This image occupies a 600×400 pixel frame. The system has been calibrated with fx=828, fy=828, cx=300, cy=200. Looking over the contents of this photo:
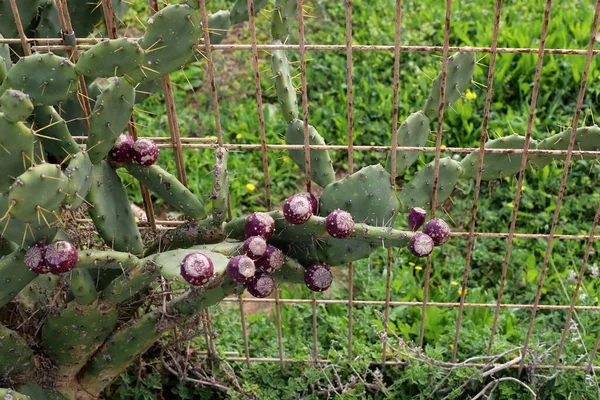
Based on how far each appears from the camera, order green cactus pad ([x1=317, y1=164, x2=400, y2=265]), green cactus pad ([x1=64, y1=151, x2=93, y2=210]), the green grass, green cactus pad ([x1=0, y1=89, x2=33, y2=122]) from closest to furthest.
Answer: green cactus pad ([x1=0, y1=89, x2=33, y2=122])
green cactus pad ([x1=64, y1=151, x2=93, y2=210])
green cactus pad ([x1=317, y1=164, x2=400, y2=265])
the green grass

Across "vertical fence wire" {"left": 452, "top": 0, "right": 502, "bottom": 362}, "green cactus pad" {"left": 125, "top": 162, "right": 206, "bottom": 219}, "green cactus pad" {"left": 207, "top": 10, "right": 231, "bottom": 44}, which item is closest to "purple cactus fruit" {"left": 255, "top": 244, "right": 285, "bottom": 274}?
"green cactus pad" {"left": 125, "top": 162, "right": 206, "bottom": 219}

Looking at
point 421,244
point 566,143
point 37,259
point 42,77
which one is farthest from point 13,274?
point 566,143

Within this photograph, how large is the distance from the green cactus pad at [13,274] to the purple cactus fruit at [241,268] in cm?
57

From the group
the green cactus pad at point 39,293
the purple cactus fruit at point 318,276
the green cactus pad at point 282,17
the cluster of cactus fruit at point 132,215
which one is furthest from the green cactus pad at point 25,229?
the green cactus pad at point 282,17

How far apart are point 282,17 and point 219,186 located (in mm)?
576

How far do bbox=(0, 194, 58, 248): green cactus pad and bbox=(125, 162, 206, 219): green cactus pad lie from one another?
334 millimetres

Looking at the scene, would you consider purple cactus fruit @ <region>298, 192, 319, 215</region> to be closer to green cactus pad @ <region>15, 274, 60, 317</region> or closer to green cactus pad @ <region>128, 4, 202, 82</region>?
green cactus pad @ <region>128, 4, 202, 82</region>

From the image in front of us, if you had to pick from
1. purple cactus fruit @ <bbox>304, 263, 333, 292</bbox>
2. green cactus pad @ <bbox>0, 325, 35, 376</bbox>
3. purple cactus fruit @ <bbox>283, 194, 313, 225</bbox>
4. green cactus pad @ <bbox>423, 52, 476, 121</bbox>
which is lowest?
green cactus pad @ <bbox>0, 325, 35, 376</bbox>

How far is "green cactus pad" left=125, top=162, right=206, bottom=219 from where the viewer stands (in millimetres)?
2463

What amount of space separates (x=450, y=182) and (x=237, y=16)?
0.87 meters

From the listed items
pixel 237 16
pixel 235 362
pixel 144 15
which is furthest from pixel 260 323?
pixel 144 15

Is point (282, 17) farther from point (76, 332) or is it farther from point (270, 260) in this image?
point (76, 332)

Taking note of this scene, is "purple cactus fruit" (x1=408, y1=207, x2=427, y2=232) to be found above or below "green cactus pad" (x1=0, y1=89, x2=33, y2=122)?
below

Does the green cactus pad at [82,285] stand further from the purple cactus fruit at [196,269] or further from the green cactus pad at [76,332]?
the purple cactus fruit at [196,269]
